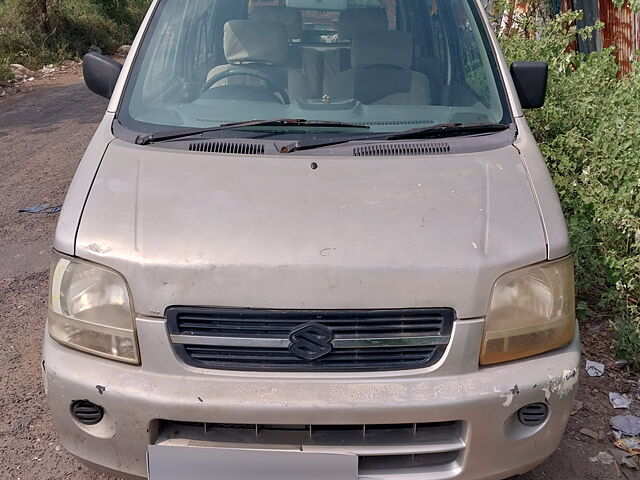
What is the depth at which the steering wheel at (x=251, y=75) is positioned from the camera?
3.09 meters

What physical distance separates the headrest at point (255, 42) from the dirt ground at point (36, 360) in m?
1.80

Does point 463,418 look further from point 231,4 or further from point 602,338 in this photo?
point 231,4

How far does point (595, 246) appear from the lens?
13.4ft

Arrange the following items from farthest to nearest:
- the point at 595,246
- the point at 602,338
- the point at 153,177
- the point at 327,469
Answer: the point at 595,246 → the point at 602,338 → the point at 153,177 → the point at 327,469

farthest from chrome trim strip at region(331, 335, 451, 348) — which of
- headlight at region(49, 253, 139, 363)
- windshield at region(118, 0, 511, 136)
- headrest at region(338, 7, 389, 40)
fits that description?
headrest at region(338, 7, 389, 40)

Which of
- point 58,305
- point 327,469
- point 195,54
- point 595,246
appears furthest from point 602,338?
point 58,305

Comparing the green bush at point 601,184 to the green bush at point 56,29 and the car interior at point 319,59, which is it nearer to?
the car interior at point 319,59

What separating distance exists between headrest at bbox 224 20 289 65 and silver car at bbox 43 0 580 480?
33.9 inches

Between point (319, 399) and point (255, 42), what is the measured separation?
1867mm

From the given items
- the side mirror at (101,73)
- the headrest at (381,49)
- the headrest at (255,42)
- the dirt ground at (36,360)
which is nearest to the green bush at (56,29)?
the dirt ground at (36,360)

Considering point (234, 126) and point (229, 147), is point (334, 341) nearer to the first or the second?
point (229, 147)

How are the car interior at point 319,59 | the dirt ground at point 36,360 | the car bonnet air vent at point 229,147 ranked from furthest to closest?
the car interior at point 319,59 < the dirt ground at point 36,360 < the car bonnet air vent at point 229,147

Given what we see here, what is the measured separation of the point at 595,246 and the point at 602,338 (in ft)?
1.85

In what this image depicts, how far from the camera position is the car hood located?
6.95 feet
